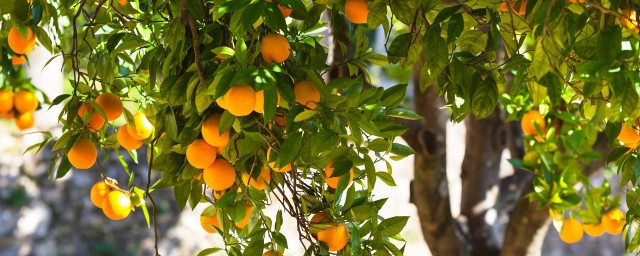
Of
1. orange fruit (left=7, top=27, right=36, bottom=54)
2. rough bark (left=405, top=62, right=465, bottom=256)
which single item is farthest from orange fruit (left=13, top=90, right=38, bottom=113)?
rough bark (left=405, top=62, right=465, bottom=256)

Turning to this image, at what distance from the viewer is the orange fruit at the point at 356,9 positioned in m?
0.88

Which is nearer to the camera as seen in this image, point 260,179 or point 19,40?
point 260,179

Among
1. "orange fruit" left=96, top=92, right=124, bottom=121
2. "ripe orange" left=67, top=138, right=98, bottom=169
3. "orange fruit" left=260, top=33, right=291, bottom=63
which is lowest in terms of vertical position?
"ripe orange" left=67, top=138, right=98, bottom=169

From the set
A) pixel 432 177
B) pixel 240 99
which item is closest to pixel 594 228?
pixel 432 177

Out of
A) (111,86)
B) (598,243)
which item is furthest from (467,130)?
(598,243)

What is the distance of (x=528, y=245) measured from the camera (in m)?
1.91

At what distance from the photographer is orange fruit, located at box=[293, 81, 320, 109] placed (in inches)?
30.2

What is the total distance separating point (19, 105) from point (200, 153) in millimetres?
1040

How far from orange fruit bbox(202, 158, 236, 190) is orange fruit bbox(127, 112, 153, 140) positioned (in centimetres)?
20

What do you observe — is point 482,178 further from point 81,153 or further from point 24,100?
point 81,153

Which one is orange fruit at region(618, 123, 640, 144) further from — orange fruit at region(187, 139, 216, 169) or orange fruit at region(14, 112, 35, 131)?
orange fruit at region(14, 112, 35, 131)

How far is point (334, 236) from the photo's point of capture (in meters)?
0.90

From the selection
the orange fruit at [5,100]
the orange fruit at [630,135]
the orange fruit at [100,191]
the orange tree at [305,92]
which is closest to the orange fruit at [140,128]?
the orange tree at [305,92]

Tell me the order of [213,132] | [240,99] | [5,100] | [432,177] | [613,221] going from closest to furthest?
[240,99]
[213,132]
[613,221]
[5,100]
[432,177]
